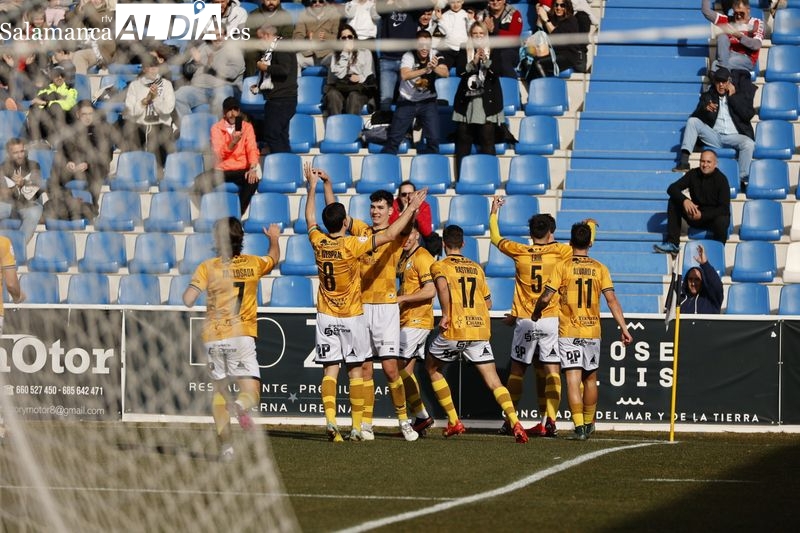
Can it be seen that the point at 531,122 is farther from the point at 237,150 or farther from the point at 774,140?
the point at 237,150

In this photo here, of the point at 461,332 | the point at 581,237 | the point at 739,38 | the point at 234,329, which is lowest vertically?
the point at 461,332

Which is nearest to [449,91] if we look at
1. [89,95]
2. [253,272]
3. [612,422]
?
[612,422]

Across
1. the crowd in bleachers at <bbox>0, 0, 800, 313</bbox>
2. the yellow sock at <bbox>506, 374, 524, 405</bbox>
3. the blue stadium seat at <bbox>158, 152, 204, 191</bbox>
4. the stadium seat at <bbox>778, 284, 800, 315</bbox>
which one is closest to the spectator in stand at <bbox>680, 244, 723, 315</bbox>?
the crowd in bleachers at <bbox>0, 0, 800, 313</bbox>

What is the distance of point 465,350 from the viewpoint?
46.4 feet

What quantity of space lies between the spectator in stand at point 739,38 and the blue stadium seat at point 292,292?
7233 millimetres

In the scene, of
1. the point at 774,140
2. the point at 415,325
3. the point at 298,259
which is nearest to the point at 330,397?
the point at 415,325

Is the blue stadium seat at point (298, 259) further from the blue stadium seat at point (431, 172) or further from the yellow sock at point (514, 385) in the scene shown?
the yellow sock at point (514, 385)

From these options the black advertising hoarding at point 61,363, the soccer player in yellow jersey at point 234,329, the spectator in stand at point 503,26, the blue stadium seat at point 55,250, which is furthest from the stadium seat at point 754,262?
the blue stadium seat at point 55,250

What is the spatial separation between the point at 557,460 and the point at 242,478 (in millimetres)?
3698

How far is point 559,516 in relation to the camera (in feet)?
29.0

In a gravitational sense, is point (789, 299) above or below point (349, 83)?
below

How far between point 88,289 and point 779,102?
1363 cm

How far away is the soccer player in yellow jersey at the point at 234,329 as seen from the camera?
37.4 ft

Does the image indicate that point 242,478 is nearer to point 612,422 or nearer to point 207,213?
point 207,213
